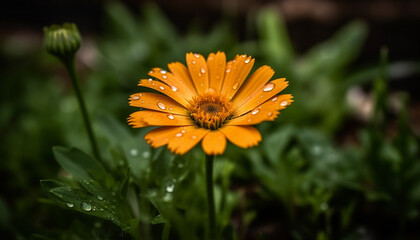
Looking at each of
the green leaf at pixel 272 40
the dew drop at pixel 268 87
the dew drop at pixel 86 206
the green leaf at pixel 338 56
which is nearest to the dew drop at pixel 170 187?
the dew drop at pixel 86 206

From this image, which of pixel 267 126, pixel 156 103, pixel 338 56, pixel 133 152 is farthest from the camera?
pixel 338 56

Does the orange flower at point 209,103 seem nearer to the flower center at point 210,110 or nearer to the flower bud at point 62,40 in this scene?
the flower center at point 210,110

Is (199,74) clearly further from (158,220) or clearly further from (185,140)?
(158,220)

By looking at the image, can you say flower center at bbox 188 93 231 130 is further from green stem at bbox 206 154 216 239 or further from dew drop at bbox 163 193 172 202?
dew drop at bbox 163 193 172 202

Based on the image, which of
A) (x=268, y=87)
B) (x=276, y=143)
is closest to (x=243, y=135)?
(x=268, y=87)

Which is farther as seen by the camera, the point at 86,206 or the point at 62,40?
the point at 62,40

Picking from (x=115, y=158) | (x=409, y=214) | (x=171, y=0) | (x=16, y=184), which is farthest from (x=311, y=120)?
(x=171, y=0)
